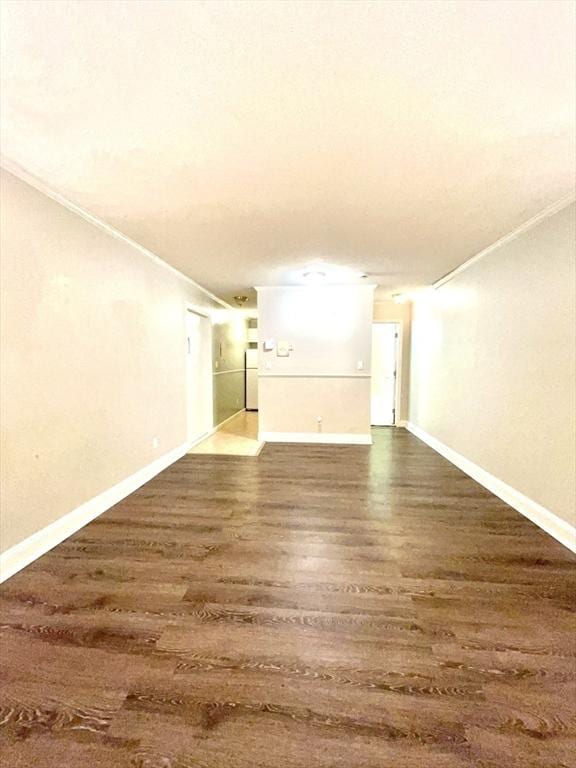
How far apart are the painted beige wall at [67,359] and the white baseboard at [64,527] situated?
52 millimetres

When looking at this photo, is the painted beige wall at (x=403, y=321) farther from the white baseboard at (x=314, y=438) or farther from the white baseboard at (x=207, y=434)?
the white baseboard at (x=207, y=434)

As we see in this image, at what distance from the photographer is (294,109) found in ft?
5.53

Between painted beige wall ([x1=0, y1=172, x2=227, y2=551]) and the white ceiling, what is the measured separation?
36 centimetres

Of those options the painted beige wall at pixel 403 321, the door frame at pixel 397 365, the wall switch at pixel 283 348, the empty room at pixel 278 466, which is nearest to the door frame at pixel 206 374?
the empty room at pixel 278 466

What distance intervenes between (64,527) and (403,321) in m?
6.17

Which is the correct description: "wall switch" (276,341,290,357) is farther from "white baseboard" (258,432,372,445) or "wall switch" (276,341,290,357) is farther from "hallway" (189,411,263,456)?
"hallway" (189,411,263,456)

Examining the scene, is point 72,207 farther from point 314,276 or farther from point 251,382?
point 251,382

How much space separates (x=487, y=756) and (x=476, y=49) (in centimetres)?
249

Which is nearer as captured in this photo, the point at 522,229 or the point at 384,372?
the point at 522,229

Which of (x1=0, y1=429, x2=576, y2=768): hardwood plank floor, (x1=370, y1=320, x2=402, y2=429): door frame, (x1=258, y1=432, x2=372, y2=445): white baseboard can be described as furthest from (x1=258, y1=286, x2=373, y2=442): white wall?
(x1=0, y1=429, x2=576, y2=768): hardwood plank floor

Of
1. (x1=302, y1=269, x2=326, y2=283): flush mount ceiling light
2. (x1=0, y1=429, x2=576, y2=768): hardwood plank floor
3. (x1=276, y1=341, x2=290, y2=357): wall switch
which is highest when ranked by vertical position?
(x1=302, y1=269, x2=326, y2=283): flush mount ceiling light

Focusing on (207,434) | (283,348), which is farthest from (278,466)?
(207,434)

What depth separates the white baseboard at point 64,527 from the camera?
218 cm

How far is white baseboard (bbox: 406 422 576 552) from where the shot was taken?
101 inches
